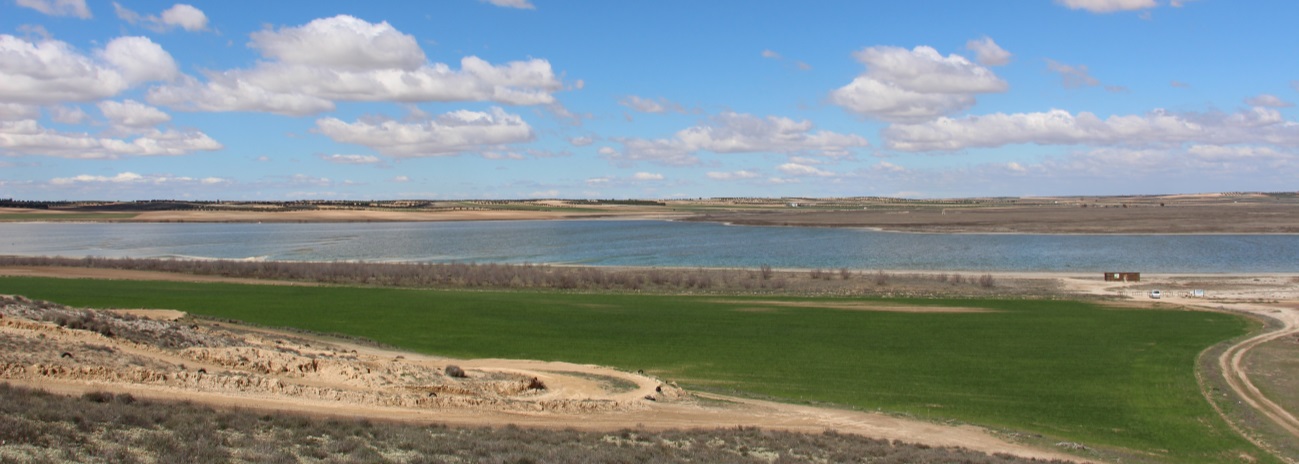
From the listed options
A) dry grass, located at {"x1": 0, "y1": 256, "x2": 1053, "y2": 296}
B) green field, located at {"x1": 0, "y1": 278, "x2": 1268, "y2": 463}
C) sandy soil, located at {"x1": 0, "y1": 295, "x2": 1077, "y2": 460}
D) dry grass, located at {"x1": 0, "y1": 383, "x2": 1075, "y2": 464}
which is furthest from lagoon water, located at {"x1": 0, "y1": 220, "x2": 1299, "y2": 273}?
dry grass, located at {"x1": 0, "y1": 383, "x2": 1075, "y2": 464}

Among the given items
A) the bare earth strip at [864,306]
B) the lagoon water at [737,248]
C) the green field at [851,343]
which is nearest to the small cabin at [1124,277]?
the lagoon water at [737,248]

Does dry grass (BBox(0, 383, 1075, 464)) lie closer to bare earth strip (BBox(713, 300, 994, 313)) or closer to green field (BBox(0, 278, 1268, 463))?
green field (BBox(0, 278, 1268, 463))

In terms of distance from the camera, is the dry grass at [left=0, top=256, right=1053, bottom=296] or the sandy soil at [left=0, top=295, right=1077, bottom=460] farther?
the dry grass at [left=0, top=256, right=1053, bottom=296]

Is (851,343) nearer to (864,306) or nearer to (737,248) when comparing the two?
(864,306)

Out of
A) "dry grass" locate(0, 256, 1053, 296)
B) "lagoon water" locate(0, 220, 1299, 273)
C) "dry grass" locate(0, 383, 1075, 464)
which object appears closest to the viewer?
"dry grass" locate(0, 383, 1075, 464)

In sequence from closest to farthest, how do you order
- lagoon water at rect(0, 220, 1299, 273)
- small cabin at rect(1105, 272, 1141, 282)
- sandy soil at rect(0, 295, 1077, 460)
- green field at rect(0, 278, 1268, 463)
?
sandy soil at rect(0, 295, 1077, 460) < green field at rect(0, 278, 1268, 463) < small cabin at rect(1105, 272, 1141, 282) < lagoon water at rect(0, 220, 1299, 273)

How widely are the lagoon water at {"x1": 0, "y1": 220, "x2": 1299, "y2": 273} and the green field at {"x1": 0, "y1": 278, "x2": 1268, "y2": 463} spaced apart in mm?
33319

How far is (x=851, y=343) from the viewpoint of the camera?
111ft

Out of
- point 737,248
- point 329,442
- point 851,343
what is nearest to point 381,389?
point 329,442

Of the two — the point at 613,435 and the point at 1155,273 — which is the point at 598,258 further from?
the point at 613,435

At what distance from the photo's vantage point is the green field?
2262cm

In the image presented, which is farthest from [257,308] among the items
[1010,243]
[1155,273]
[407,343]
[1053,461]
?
[1010,243]

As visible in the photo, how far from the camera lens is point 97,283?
53.1 metres

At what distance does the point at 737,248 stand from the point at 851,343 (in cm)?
6830
